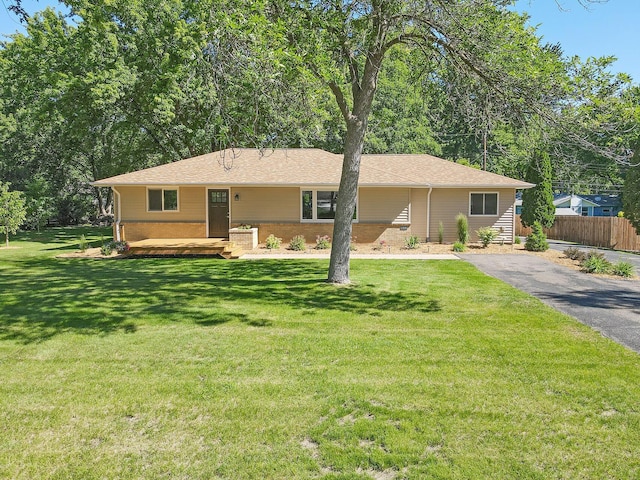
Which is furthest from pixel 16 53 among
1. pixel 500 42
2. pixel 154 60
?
pixel 500 42

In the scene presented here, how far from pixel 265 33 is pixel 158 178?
43.3ft

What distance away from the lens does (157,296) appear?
30.4 ft

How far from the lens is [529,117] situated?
9.33m

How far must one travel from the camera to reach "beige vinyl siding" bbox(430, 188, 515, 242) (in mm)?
20203

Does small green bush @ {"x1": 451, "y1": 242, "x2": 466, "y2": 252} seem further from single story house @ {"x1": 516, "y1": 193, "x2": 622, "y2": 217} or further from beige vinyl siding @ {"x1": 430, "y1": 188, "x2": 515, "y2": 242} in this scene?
single story house @ {"x1": 516, "y1": 193, "x2": 622, "y2": 217}

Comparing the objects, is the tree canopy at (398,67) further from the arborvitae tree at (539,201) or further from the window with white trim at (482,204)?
the arborvitae tree at (539,201)

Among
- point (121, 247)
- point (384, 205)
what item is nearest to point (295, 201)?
point (384, 205)

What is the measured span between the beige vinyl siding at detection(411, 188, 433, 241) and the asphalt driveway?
5.20m

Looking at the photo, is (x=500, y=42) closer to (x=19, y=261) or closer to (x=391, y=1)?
(x=391, y=1)

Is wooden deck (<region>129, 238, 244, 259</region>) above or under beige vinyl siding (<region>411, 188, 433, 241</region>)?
under

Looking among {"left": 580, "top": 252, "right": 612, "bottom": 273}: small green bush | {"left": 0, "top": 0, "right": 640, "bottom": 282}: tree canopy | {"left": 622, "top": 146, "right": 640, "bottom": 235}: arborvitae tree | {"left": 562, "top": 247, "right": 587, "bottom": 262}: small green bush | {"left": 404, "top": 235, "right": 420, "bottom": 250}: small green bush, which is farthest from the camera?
{"left": 622, "top": 146, "right": 640, "bottom": 235}: arborvitae tree

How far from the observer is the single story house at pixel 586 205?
153 feet

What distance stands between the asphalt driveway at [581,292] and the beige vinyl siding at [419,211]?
5204mm

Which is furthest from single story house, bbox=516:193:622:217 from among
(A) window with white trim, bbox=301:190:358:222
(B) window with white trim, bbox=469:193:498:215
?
(A) window with white trim, bbox=301:190:358:222
